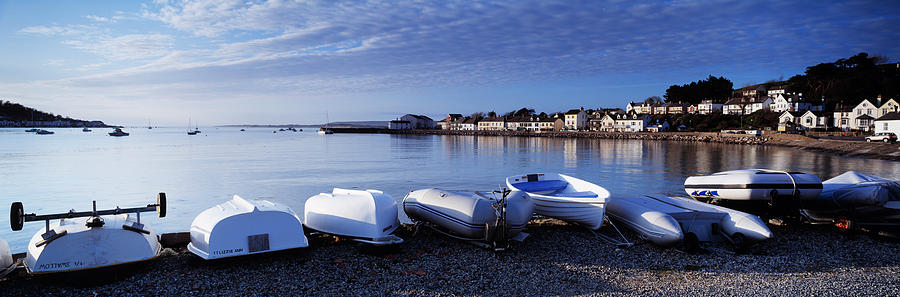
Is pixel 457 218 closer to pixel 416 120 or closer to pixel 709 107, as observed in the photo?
pixel 709 107

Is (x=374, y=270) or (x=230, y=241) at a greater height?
(x=230, y=241)

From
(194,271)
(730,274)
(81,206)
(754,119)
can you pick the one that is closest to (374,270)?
(194,271)

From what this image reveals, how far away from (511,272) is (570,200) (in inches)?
116

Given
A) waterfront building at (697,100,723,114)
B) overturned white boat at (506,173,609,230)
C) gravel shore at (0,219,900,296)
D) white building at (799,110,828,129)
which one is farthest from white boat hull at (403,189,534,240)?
waterfront building at (697,100,723,114)

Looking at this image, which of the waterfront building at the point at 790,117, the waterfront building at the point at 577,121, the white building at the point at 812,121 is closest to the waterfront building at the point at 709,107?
the waterfront building at the point at 790,117

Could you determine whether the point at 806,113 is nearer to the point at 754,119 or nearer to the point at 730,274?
the point at 754,119

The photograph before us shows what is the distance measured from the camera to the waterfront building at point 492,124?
115562mm

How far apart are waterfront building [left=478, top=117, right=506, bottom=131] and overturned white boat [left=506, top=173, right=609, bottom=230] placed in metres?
103

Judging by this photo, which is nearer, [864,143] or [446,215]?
[446,215]

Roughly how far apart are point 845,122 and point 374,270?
3202 inches

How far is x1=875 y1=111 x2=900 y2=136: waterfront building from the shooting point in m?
44.3

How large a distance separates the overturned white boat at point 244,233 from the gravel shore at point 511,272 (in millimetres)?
205

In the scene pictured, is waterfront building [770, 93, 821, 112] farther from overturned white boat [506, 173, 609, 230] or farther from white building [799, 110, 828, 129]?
overturned white boat [506, 173, 609, 230]

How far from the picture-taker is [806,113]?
226 feet
